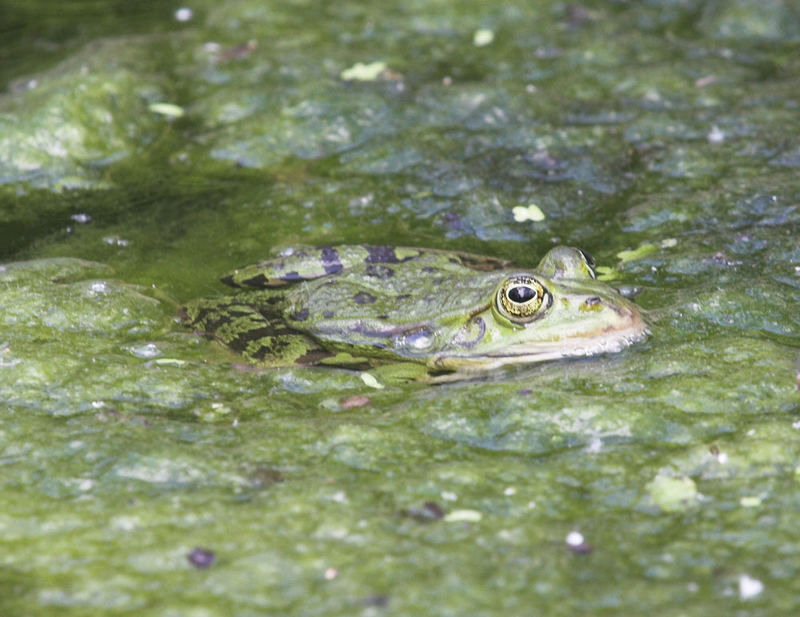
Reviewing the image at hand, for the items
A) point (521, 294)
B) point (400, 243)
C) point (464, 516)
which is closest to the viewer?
point (464, 516)

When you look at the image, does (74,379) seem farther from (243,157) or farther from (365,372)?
(243,157)

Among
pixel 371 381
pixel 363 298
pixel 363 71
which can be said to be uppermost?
pixel 363 71

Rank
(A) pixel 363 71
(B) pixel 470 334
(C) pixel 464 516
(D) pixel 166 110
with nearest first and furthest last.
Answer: (C) pixel 464 516 → (B) pixel 470 334 → (D) pixel 166 110 → (A) pixel 363 71

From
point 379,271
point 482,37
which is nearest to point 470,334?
point 379,271

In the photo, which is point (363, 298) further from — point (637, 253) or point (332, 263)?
point (637, 253)

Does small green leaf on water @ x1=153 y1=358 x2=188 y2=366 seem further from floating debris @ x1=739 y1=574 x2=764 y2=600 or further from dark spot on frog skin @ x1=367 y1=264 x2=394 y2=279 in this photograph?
floating debris @ x1=739 y1=574 x2=764 y2=600

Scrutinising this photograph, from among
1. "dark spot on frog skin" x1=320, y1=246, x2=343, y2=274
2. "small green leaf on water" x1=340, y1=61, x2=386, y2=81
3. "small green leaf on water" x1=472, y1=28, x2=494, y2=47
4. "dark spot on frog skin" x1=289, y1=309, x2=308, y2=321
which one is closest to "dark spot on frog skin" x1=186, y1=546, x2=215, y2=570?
"dark spot on frog skin" x1=289, y1=309, x2=308, y2=321
